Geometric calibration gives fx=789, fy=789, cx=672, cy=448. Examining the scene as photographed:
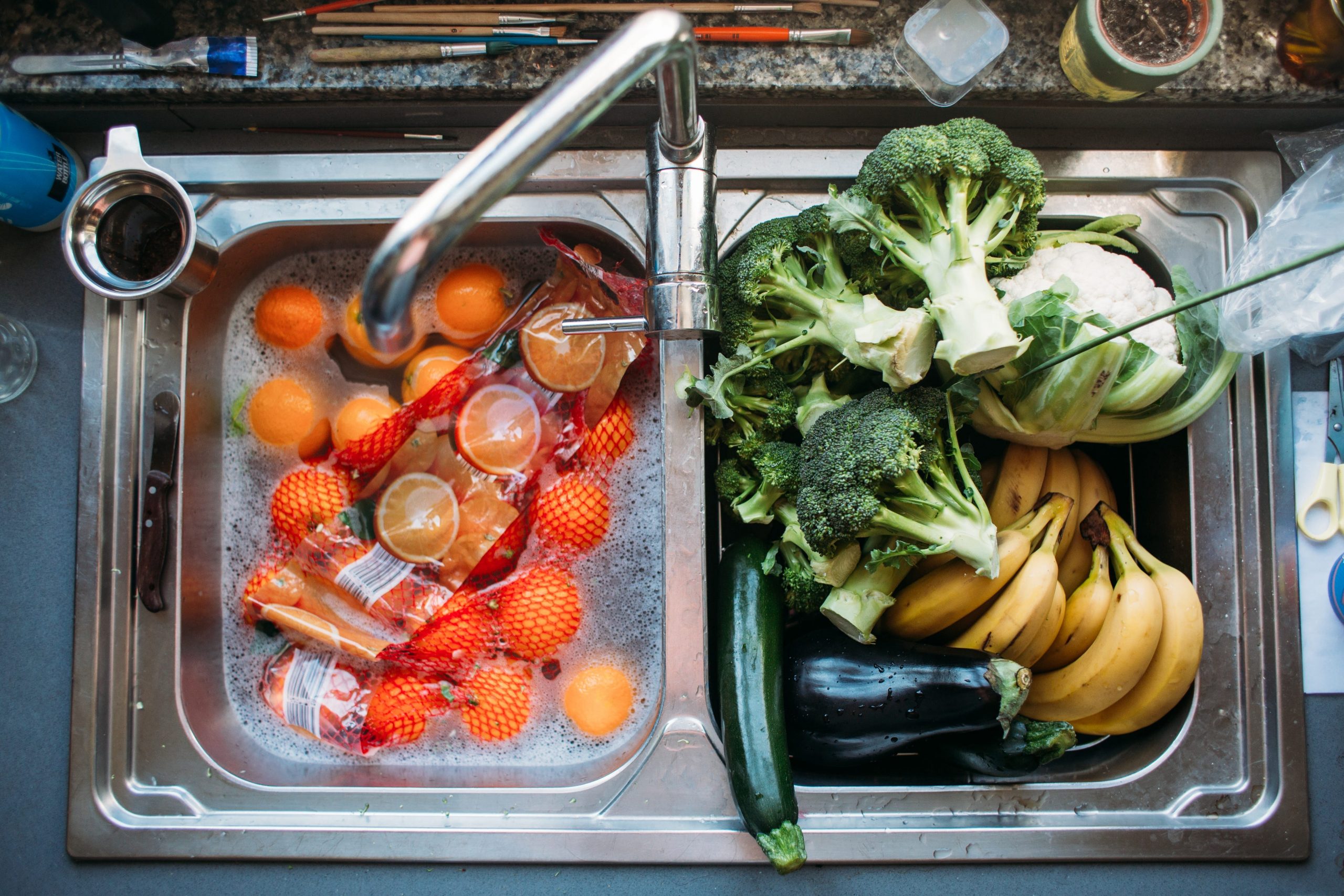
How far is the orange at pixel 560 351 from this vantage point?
113cm

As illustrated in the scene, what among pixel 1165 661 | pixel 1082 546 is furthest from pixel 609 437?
pixel 1165 661

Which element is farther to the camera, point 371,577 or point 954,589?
point 371,577

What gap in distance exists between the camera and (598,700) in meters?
1.12

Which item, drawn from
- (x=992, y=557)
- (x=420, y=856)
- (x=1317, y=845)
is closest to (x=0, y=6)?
(x=420, y=856)

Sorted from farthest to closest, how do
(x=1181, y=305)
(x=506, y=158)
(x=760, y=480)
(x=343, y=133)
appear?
(x=343, y=133) < (x=760, y=480) < (x=1181, y=305) < (x=506, y=158)

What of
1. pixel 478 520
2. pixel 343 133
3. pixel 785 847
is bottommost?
pixel 785 847

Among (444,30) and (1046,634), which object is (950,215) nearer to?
(1046,634)

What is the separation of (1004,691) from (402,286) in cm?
76

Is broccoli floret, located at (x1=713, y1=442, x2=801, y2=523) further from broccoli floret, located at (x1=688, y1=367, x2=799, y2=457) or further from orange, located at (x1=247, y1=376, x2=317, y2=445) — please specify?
orange, located at (x1=247, y1=376, x2=317, y2=445)

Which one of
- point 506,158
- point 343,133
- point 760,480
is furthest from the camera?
point 343,133

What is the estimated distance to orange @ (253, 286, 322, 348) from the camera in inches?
46.6

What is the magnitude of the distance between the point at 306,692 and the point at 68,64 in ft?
2.95

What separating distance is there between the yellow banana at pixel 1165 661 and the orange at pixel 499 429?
82cm

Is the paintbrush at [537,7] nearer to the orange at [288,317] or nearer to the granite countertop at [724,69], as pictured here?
the granite countertop at [724,69]
